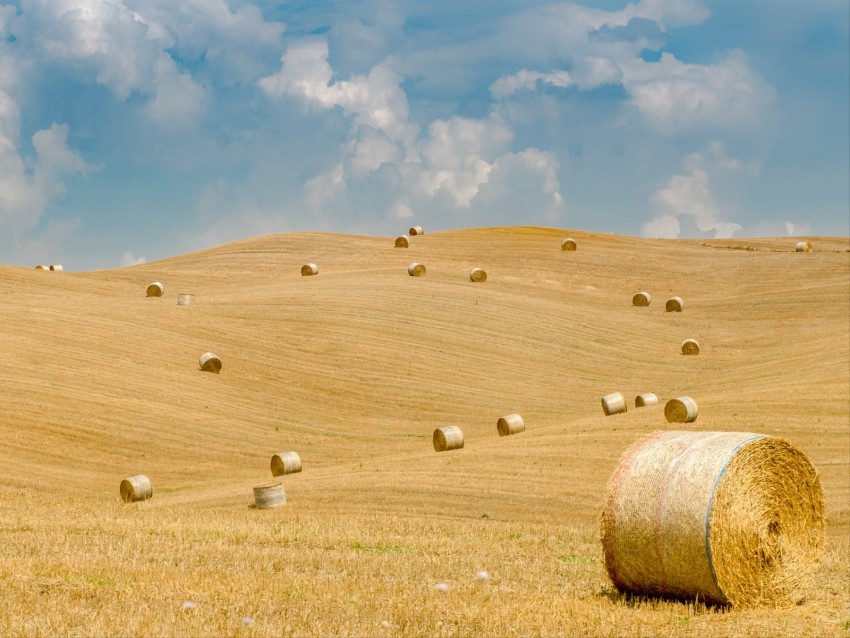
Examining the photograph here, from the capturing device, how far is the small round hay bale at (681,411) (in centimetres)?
2797

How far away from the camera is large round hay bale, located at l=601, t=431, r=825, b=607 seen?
11.4 meters

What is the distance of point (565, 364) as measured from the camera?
46094 millimetres

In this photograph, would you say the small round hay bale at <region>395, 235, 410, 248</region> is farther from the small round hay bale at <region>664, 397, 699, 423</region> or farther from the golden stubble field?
the small round hay bale at <region>664, 397, 699, 423</region>

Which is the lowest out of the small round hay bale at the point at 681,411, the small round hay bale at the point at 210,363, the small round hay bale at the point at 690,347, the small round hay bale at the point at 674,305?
the small round hay bale at the point at 681,411

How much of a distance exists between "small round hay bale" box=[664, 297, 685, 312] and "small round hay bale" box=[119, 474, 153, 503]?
3641 cm

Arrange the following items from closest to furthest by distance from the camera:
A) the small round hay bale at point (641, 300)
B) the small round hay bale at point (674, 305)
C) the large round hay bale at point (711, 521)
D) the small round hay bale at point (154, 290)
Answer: the large round hay bale at point (711, 521), the small round hay bale at point (154, 290), the small round hay bale at point (674, 305), the small round hay bale at point (641, 300)

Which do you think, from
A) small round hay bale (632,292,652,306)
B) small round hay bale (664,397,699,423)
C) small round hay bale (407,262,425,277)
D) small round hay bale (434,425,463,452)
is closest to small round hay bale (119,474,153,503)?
small round hay bale (434,425,463,452)

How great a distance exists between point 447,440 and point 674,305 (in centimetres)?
2891

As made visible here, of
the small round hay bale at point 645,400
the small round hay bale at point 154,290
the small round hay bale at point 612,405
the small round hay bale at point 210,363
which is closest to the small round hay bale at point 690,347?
the small round hay bale at point 645,400

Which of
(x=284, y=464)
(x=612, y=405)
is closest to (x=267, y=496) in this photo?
(x=284, y=464)

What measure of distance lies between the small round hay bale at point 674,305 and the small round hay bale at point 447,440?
92.5 feet

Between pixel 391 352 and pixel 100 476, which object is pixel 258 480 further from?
pixel 391 352

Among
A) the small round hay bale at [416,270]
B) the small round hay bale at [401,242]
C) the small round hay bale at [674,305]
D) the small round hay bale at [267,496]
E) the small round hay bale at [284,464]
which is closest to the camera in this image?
the small round hay bale at [267,496]

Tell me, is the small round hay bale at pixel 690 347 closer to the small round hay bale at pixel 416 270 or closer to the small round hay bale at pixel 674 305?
the small round hay bale at pixel 674 305
